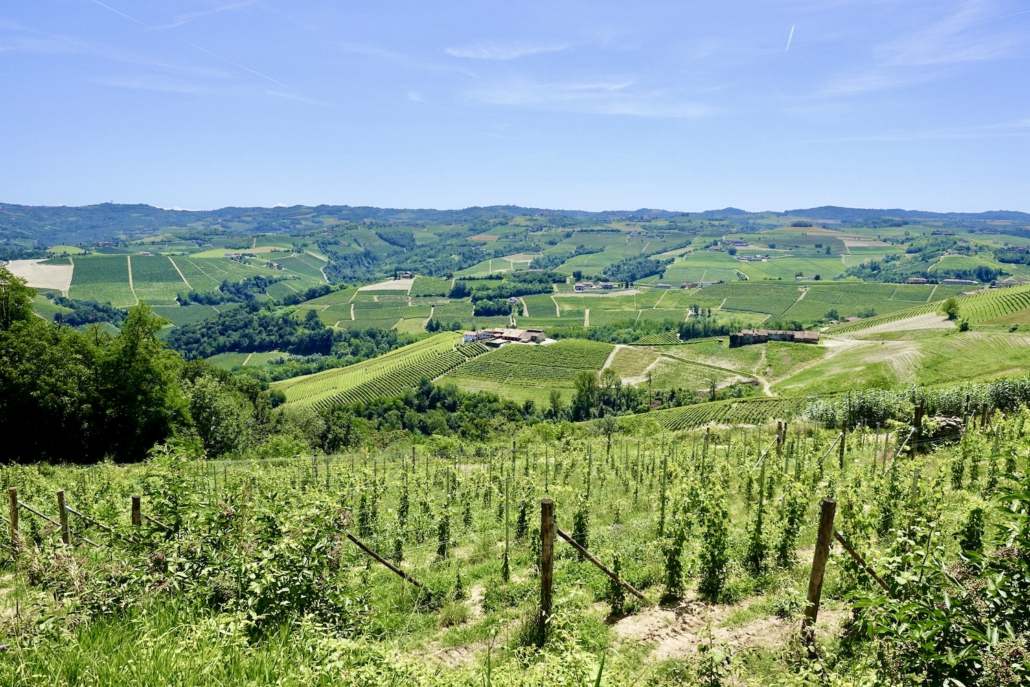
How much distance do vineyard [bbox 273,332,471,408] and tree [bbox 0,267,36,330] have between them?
62631 millimetres

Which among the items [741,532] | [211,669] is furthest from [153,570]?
[741,532]

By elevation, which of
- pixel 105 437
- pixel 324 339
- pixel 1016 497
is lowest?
pixel 324 339

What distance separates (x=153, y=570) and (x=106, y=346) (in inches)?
1045

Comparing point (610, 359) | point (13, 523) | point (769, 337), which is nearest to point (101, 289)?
point (610, 359)

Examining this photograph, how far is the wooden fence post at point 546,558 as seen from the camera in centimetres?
693

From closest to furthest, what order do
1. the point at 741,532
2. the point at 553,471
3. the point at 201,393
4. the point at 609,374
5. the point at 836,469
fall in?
the point at 741,532 < the point at 836,469 < the point at 553,471 < the point at 201,393 < the point at 609,374

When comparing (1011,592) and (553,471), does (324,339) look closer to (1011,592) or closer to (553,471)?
(553,471)

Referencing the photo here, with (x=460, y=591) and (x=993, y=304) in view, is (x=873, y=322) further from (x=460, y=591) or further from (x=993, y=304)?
(x=460, y=591)

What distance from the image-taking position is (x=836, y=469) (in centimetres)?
1541

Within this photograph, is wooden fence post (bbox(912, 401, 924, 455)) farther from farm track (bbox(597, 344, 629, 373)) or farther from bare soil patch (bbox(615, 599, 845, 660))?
farm track (bbox(597, 344, 629, 373))

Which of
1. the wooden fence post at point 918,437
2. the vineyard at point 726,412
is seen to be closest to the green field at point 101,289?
the vineyard at point 726,412

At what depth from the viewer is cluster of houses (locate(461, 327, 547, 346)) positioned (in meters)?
127

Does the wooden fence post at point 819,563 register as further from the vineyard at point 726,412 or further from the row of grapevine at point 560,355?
the row of grapevine at point 560,355

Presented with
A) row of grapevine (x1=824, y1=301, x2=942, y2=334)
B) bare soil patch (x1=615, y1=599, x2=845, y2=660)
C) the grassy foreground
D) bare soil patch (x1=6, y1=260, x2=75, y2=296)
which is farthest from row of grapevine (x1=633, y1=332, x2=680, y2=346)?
bare soil patch (x1=6, y1=260, x2=75, y2=296)
